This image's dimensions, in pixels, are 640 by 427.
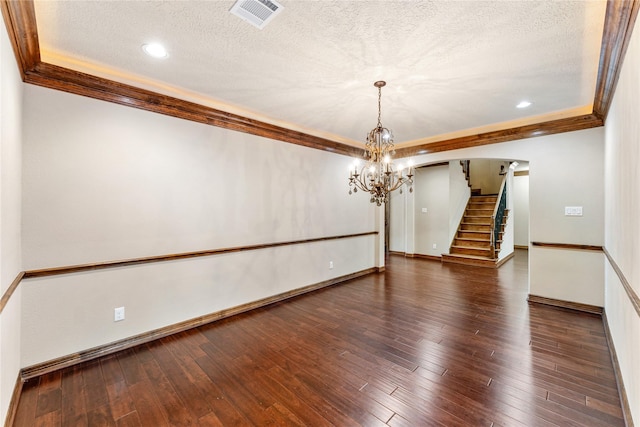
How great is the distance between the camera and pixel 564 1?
1772mm

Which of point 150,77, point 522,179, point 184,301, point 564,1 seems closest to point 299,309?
point 184,301

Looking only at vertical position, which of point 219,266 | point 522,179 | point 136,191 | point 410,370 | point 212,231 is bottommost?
point 410,370

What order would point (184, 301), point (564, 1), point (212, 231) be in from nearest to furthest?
point (564, 1)
point (184, 301)
point (212, 231)

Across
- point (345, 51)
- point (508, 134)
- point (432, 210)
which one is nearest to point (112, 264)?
point (345, 51)

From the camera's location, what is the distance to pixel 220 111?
11.4 ft

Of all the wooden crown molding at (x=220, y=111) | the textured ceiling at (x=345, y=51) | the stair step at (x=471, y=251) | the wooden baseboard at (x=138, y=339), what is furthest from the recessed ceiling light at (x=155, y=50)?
the stair step at (x=471, y=251)

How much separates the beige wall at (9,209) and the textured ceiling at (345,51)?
0.53 meters

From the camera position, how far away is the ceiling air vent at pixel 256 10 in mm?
1789

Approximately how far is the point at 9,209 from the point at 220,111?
2.23 meters

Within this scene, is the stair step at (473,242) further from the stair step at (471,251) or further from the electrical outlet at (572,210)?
the electrical outlet at (572,210)

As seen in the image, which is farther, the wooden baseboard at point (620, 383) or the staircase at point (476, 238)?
the staircase at point (476, 238)

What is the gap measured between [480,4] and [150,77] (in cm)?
297

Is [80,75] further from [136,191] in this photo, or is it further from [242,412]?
[242,412]

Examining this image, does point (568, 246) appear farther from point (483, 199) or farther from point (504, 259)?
point (483, 199)
